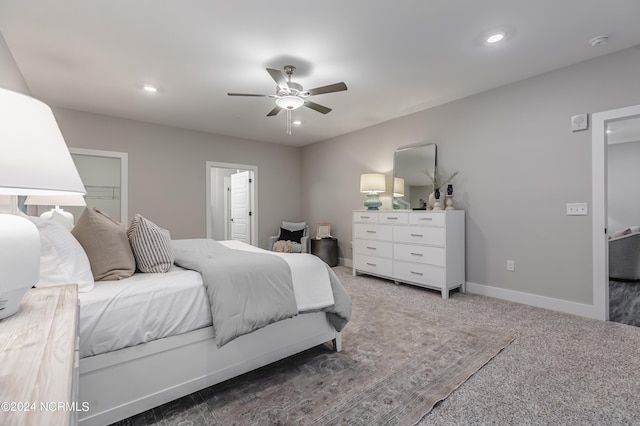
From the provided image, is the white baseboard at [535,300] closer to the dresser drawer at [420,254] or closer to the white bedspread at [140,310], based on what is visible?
the dresser drawer at [420,254]

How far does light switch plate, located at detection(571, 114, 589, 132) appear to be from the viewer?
281cm

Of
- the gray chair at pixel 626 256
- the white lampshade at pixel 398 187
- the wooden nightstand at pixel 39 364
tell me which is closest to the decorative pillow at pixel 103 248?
the wooden nightstand at pixel 39 364

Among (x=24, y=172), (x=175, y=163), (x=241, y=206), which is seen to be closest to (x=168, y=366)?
(x=24, y=172)

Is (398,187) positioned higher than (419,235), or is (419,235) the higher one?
(398,187)

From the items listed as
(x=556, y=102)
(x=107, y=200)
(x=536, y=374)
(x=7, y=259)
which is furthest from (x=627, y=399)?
(x=107, y=200)

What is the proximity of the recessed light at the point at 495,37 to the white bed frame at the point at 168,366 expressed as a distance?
2685 mm

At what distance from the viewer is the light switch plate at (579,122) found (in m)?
2.81

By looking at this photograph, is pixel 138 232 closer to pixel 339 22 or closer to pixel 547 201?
pixel 339 22

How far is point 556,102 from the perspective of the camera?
300 cm

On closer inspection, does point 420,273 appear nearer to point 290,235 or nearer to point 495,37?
point 495,37

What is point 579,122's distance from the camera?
9.35 ft

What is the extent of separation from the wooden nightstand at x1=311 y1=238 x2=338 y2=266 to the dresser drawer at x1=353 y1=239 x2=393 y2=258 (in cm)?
81

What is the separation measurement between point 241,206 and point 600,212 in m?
5.64

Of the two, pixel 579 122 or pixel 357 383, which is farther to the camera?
pixel 579 122
